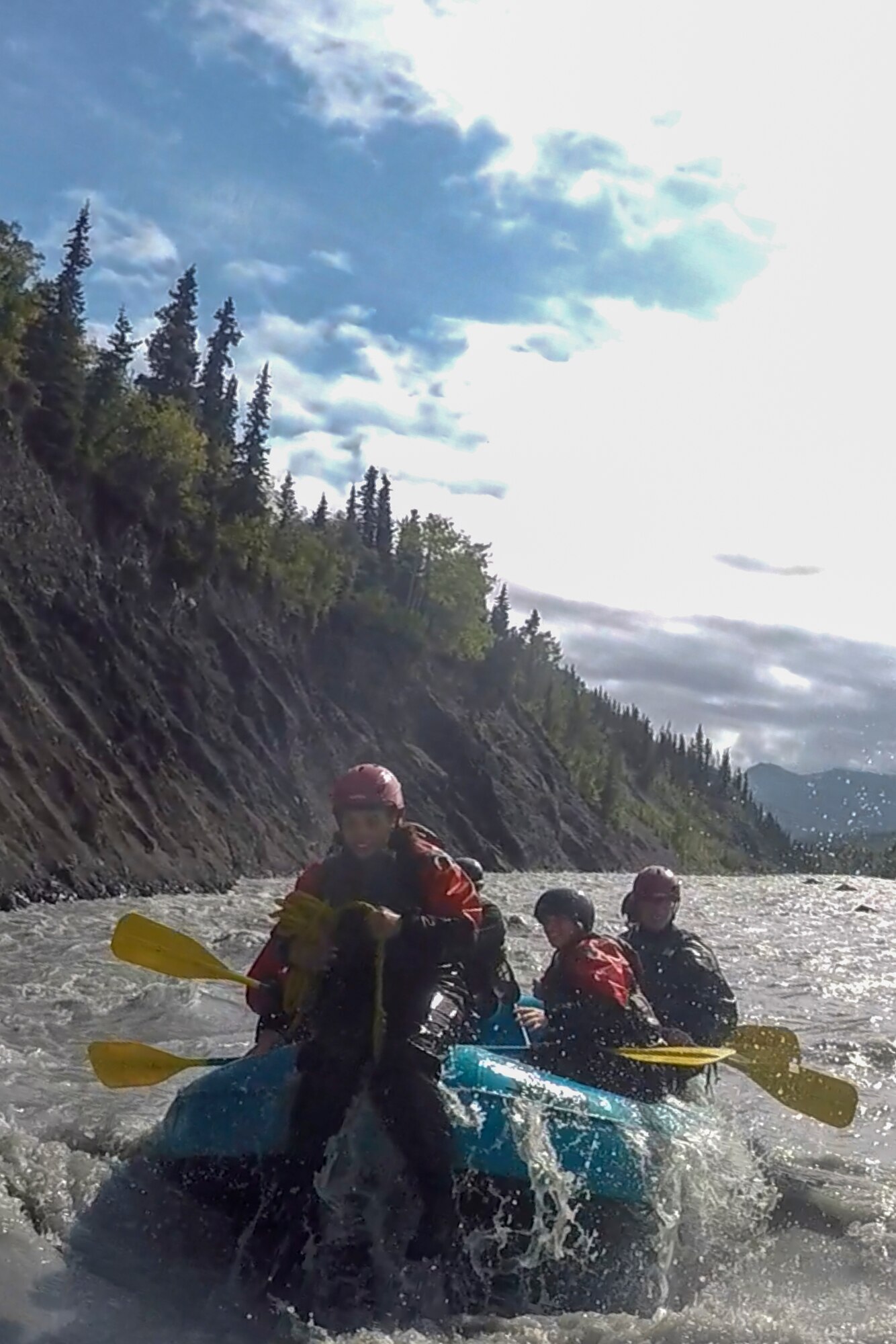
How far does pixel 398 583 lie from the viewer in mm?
84312

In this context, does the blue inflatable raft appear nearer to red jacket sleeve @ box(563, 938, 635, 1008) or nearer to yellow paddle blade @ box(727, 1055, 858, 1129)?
red jacket sleeve @ box(563, 938, 635, 1008)

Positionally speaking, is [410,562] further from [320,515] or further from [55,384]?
[55,384]

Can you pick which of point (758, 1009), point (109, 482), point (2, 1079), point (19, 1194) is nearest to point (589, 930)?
point (19, 1194)

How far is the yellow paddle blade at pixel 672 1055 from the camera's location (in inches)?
295

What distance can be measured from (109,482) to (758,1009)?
29.5m

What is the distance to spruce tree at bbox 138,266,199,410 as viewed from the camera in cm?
6744

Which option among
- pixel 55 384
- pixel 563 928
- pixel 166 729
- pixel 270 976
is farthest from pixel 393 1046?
pixel 55 384

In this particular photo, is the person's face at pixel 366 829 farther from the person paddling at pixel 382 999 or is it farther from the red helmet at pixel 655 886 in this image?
the red helmet at pixel 655 886

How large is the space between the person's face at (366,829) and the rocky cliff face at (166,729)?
56.9 feet

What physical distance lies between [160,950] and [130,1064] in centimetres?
63

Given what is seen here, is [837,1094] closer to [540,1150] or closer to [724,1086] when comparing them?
[540,1150]

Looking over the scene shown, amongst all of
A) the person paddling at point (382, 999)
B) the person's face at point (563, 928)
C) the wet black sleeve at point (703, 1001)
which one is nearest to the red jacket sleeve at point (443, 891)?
the person paddling at point (382, 999)

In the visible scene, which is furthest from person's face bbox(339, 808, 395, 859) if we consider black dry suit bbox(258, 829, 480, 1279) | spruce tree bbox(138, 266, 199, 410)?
spruce tree bbox(138, 266, 199, 410)

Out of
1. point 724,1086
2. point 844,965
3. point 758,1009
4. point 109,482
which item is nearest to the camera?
point 724,1086
